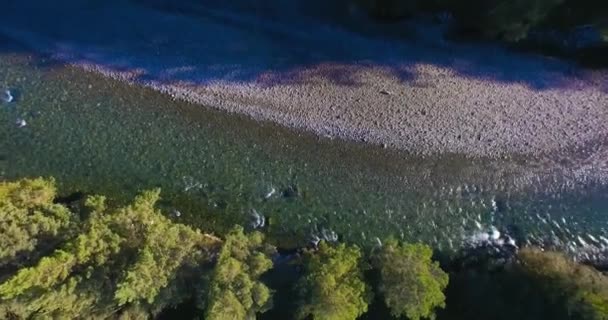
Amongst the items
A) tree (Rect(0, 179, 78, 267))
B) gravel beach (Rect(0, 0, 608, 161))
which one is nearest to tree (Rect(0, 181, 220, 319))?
tree (Rect(0, 179, 78, 267))

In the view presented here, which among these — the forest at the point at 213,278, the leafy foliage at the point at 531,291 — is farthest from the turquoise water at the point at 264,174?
the forest at the point at 213,278

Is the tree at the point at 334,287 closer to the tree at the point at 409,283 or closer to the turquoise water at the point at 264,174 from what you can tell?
the tree at the point at 409,283

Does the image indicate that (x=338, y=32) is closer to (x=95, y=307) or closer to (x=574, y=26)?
(x=574, y=26)

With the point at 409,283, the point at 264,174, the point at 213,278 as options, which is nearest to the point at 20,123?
the point at 264,174

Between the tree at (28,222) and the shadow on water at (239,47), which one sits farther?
the shadow on water at (239,47)

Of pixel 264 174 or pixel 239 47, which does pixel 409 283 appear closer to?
pixel 264 174

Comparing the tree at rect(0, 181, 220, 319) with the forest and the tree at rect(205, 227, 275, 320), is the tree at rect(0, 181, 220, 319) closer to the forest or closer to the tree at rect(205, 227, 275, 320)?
the forest

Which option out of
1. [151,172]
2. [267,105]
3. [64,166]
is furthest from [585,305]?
[64,166]
